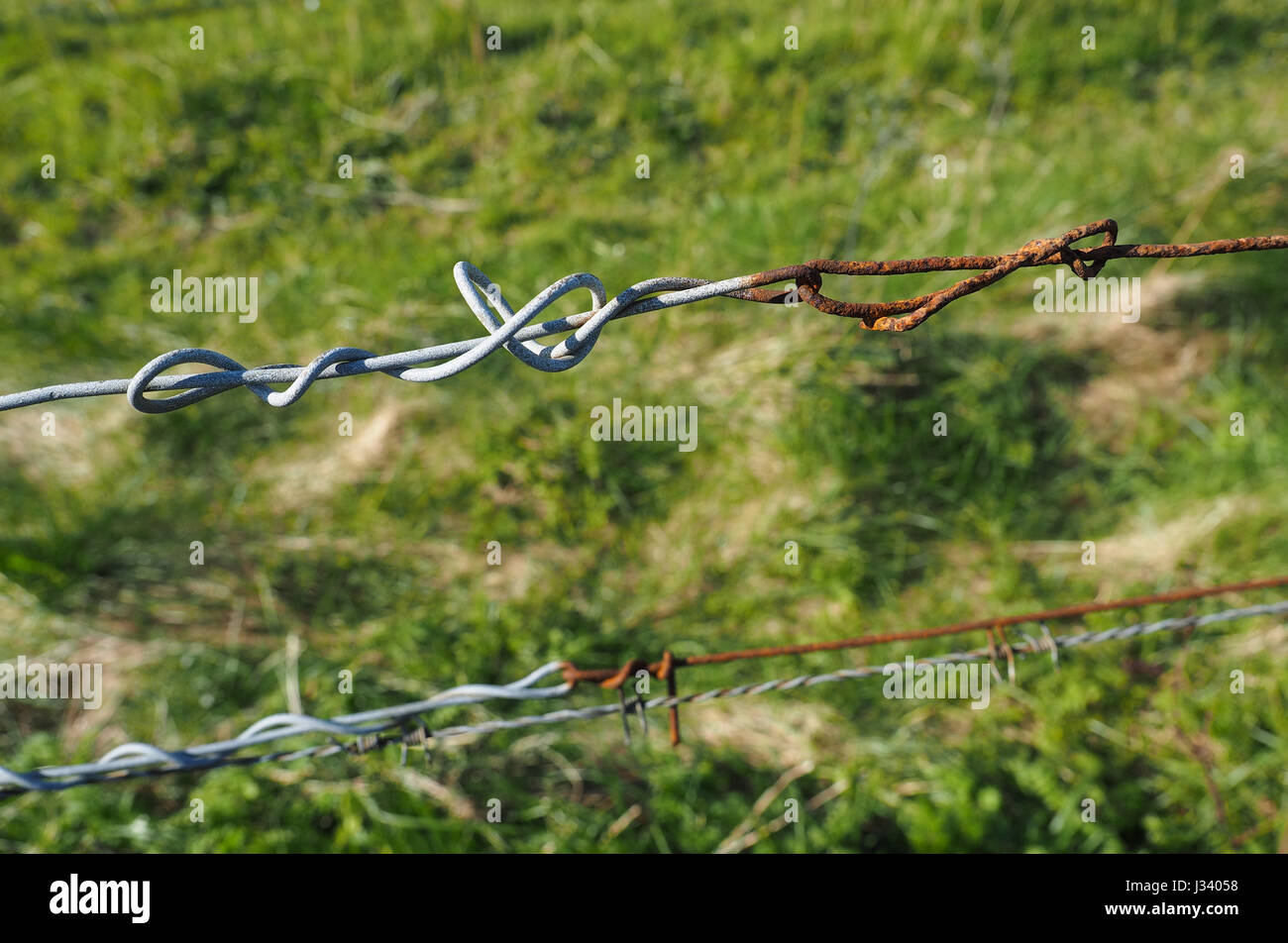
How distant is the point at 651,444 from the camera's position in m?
3.32

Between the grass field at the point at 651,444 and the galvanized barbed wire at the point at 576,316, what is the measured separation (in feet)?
5.67

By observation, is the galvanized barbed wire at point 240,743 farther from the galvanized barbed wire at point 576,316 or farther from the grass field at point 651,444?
the grass field at point 651,444

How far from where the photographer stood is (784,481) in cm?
325

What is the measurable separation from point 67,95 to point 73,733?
11.7 ft

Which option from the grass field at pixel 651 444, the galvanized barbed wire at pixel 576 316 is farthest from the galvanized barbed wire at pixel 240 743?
the grass field at pixel 651 444

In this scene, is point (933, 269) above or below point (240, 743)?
above

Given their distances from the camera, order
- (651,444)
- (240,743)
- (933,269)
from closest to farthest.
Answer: (933,269), (240,743), (651,444)

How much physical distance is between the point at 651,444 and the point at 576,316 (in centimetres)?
223

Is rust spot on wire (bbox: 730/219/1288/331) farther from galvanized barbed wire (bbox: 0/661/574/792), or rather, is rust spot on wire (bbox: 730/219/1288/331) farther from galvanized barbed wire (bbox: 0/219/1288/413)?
galvanized barbed wire (bbox: 0/661/574/792)

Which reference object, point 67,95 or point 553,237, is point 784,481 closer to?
point 553,237

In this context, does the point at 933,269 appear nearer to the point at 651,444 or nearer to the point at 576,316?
the point at 576,316

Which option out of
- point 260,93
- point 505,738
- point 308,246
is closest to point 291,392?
point 505,738

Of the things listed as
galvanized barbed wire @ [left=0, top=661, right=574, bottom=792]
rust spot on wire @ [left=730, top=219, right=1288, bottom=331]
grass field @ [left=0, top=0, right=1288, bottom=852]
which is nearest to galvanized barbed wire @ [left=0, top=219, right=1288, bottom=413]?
rust spot on wire @ [left=730, top=219, right=1288, bottom=331]

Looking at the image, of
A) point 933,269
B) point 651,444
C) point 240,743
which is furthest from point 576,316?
point 651,444
